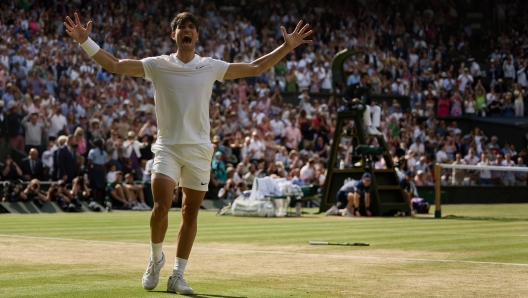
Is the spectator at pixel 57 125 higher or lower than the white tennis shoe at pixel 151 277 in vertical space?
higher

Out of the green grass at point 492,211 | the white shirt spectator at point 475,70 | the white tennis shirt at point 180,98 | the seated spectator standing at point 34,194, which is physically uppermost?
the white shirt spectator at point 475,70

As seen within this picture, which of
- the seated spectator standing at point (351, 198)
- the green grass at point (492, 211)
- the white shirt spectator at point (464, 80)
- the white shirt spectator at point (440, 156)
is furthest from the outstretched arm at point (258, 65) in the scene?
the white shirt spectator at point (464, 80)

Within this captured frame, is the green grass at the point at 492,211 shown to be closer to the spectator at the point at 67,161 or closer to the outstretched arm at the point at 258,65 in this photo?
the spectator at the point at 67,161

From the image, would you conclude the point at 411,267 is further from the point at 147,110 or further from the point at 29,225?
the point at 147,110

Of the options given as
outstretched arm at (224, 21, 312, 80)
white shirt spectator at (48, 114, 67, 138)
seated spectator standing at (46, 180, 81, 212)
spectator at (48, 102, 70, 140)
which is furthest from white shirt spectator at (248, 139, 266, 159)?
outstretched arm at (224, 21, 312, 80)

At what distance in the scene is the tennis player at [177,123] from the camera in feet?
26.5

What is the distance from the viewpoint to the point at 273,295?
311 inches

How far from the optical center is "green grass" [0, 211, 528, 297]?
832cm

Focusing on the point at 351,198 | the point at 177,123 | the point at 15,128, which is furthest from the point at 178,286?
the point at 15,128

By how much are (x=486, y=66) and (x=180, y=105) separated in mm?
37717

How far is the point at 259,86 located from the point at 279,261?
24424 millimetres

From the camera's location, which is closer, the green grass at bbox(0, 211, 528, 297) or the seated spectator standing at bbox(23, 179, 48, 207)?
the green grass at bbox(0, 211, 528, 297)

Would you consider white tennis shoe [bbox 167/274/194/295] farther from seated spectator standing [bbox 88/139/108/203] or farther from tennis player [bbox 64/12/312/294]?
seated spectator standing [bbox 88/139/108/203]

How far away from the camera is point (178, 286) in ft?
26.0
